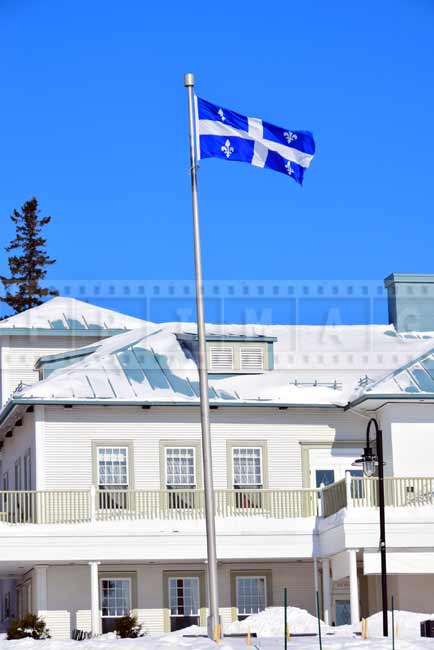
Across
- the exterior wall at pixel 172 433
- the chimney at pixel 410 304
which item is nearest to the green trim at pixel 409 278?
the chimney at pixel 410 304

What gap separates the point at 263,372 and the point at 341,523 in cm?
809

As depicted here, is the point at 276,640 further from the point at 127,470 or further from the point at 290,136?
the point at 127,470

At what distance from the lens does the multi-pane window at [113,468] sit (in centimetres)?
4159

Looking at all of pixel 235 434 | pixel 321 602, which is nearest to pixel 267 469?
pixel 235 434

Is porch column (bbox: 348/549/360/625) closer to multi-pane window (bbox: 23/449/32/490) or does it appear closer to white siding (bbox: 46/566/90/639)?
white siding (bbox: 46/566/90/639)

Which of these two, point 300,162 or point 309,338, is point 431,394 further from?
point 300,162

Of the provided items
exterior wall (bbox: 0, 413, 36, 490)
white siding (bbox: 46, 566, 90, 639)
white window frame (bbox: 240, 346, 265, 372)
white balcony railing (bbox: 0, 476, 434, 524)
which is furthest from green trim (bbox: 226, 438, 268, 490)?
exterior wall (bbox: 0, 413, 36, 490)

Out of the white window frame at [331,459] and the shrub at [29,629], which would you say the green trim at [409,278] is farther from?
the shrub at [29,629]

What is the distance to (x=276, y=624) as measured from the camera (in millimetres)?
36062

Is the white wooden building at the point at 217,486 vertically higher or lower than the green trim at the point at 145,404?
lower

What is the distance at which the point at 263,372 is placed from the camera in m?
45.0

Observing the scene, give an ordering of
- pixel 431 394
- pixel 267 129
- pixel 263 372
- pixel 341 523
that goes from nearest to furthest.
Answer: pixel 267 129, pixel 341 523, pixel 431 394, pixel 263 372

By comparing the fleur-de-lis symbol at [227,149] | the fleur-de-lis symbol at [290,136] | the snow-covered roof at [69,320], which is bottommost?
the snow-covered roof at [69,320]

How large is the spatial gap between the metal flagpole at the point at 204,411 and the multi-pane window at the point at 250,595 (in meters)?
12.2
